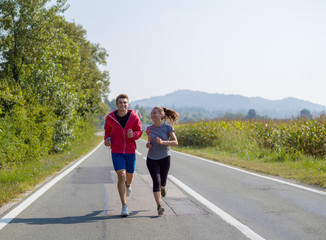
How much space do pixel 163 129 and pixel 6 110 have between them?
10.1 metres

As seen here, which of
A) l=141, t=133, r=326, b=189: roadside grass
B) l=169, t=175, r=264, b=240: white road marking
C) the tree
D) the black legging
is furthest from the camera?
the tree

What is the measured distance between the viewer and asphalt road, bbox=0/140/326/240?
451 centimetres

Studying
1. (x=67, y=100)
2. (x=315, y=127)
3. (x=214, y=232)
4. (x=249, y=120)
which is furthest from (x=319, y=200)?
(x=249, y=120)

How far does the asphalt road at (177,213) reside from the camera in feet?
14.8

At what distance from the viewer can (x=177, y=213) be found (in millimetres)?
5617

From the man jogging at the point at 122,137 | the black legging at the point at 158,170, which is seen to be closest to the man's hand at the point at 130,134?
the man jogging at the point at 122,137

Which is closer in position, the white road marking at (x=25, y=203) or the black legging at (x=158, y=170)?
the white road marking at (x=25, y=203)

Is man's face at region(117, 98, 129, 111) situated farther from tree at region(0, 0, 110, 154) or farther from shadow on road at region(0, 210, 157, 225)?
tree at region(0, 0, 110, 154)

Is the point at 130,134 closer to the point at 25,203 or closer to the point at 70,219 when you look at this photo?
the point at 70,219

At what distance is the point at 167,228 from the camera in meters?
4.73

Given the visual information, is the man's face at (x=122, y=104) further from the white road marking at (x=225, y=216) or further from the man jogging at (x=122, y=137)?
the white road marking at (x=225, y=216)

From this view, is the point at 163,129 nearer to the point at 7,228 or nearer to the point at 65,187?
the point at 7,228

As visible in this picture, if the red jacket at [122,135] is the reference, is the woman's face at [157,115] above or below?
above

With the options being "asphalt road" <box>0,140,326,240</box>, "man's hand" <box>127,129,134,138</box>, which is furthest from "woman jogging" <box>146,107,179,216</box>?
"asphalt road" <box>0,140,326,240</box>
